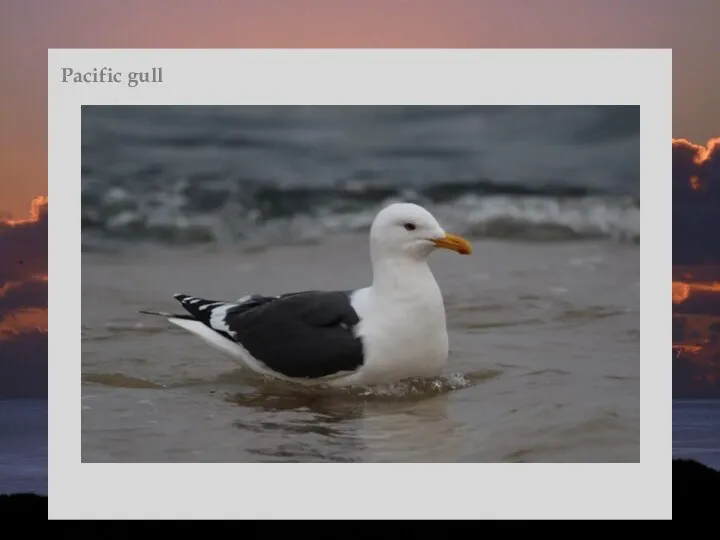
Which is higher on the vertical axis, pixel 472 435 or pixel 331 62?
pixel 331 62

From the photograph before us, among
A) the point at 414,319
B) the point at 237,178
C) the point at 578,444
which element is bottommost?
the point at 578,444

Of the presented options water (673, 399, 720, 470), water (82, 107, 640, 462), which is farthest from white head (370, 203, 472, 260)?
water (673, 399, 720, 470)

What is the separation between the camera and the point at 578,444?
6.44m

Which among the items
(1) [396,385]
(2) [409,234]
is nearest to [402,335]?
(1) [396,385]

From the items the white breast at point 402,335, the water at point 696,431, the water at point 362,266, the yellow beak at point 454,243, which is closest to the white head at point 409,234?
the yellow beak at point 454,243

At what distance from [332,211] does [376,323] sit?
68 centimetres

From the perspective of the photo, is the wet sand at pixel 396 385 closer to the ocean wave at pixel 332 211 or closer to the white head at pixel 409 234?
the ocean wave at pixel 332 211

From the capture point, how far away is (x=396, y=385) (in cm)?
631

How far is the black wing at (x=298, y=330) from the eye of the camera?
6.27m

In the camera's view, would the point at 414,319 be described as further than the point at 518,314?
No

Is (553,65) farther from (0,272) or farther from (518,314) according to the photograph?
(0,272)

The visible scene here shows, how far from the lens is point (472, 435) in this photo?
635cm
